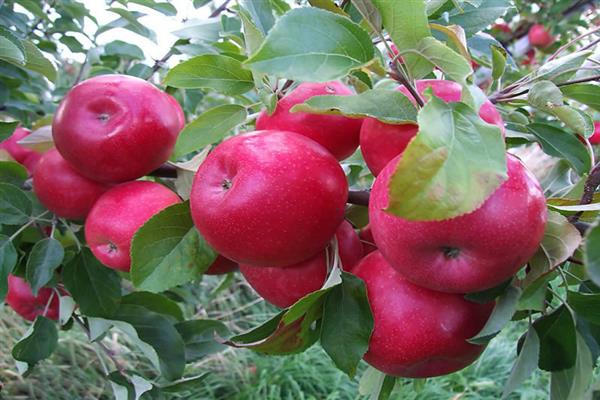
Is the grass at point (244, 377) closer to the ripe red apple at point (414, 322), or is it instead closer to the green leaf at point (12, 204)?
the green leaf at point (12, 204)

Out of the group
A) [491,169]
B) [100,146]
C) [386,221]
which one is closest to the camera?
[491,169]

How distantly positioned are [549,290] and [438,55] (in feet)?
0.95

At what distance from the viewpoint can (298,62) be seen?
1.53ft

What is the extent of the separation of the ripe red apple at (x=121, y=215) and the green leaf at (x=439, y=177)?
463mm

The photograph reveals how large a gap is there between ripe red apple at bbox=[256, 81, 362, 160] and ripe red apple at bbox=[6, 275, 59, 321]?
2.15 ft

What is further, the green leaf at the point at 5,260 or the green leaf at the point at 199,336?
the green leaf at the point at 199,336

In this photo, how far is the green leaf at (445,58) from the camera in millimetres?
493

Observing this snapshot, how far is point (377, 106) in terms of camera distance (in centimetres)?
54

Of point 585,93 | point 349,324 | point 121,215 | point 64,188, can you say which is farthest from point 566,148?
point 64,188

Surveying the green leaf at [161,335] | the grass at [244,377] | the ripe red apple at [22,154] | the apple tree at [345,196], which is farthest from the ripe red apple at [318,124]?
the grass at [244,377]

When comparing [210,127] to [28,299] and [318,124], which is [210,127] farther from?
[28,299]

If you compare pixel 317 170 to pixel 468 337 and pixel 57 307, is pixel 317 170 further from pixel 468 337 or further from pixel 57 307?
pixel 57 307

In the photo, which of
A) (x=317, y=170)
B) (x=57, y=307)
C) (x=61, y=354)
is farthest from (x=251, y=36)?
(x=61, y=354)

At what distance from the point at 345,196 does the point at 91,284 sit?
507 millimetres
